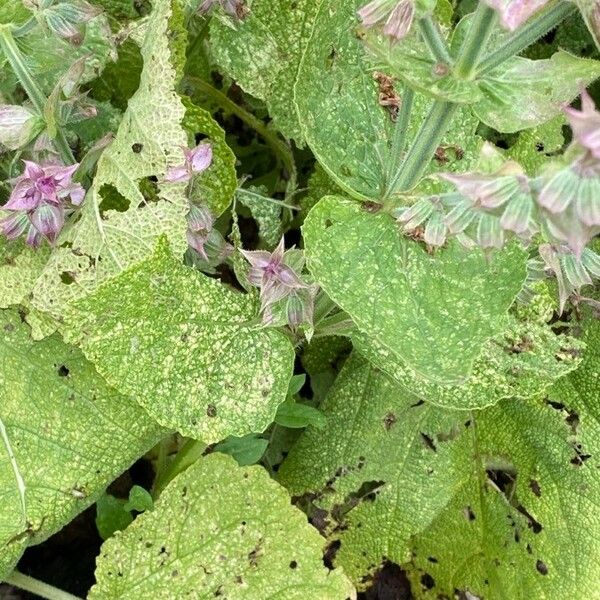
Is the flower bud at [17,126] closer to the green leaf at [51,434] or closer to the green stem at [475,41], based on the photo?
the green leaf at [51,434]

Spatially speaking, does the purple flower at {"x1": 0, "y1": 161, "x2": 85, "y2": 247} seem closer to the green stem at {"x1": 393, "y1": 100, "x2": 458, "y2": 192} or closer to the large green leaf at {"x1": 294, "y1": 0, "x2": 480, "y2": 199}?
the large green leaf at {"x1": 294, "y1": 0, "x2": 480, "y2": 199}

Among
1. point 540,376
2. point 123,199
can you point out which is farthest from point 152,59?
point 540,376

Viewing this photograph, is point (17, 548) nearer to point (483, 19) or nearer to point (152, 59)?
point (152, 59)

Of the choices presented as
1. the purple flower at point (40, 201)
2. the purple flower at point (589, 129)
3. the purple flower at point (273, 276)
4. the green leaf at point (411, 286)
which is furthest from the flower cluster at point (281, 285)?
the purple flower at point (589, 129)

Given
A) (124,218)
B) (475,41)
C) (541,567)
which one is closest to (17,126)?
(124,218)

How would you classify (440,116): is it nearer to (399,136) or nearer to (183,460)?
(399,136)

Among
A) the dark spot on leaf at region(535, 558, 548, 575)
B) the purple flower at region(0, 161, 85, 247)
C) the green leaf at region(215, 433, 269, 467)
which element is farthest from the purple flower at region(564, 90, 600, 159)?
the dark spot on leaf at region(535, 558, 548, 575)
